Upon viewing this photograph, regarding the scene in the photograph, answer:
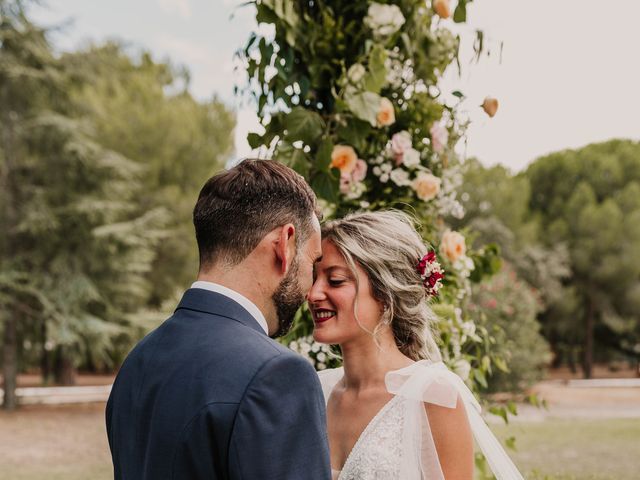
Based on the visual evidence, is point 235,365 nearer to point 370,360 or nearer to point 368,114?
point 370,360

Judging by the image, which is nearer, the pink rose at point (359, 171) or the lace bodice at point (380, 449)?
the lace bodice at point (380, 449)

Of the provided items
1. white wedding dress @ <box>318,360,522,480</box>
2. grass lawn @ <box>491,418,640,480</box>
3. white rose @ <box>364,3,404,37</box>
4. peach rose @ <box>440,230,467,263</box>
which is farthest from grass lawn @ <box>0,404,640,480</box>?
white rose @ <box>364,3,404,37</box>

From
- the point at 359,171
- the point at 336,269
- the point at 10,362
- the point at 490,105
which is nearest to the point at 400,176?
the point at 359,171

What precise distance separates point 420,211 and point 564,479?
2817mm

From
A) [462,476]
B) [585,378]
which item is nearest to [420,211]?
[462,476]

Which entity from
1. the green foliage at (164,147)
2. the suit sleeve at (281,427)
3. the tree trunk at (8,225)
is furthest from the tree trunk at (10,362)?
the suit sleeve at (281,427)

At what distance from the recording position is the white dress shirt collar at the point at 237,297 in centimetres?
154

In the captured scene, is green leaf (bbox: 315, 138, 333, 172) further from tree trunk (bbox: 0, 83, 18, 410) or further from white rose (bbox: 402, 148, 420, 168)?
tree trunk (bbox: 0, 83, 18, 410)

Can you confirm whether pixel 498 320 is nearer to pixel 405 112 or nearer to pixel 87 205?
pixel 87 205

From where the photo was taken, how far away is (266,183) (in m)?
1.56

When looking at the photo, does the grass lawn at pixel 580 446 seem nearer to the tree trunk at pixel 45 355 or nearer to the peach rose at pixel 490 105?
the peach rose at pixel 490 105

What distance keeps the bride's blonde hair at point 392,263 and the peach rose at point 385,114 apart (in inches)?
15.8

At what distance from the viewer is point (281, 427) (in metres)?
1.36

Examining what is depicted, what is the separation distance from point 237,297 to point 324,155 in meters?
1.35
